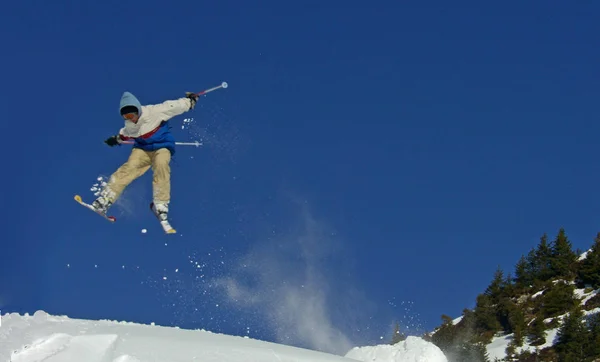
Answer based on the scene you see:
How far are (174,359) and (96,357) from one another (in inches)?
42.1

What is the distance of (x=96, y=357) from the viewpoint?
9594mm

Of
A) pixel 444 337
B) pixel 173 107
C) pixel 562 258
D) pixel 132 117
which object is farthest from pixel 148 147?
pixel 562 258

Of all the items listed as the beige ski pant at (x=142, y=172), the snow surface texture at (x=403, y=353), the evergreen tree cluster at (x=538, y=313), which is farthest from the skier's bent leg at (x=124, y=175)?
the evergreen tree cluster at (x=538, y=313)

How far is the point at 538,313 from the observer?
171ft

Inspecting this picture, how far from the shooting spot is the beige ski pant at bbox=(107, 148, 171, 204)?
57.3 ft

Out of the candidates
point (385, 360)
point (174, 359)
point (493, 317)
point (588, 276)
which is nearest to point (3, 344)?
point (174, 359)

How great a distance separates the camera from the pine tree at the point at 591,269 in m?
54.5

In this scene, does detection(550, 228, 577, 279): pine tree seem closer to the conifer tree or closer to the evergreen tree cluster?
the evergreen tree cluster

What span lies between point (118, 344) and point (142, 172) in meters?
8.18

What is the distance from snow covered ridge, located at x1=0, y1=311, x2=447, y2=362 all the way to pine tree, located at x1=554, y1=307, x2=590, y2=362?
32.7 meters

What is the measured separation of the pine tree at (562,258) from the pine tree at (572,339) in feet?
50.8

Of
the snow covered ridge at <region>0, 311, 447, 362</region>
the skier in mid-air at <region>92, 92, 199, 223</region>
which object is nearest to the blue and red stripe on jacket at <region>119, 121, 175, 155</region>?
the skier in mid-air at <region>92, 92, 199, 223</region>

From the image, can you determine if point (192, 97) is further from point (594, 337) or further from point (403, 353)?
point (594, 337)

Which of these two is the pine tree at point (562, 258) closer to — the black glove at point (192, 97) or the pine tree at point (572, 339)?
the pine tree at point (572, 339)
